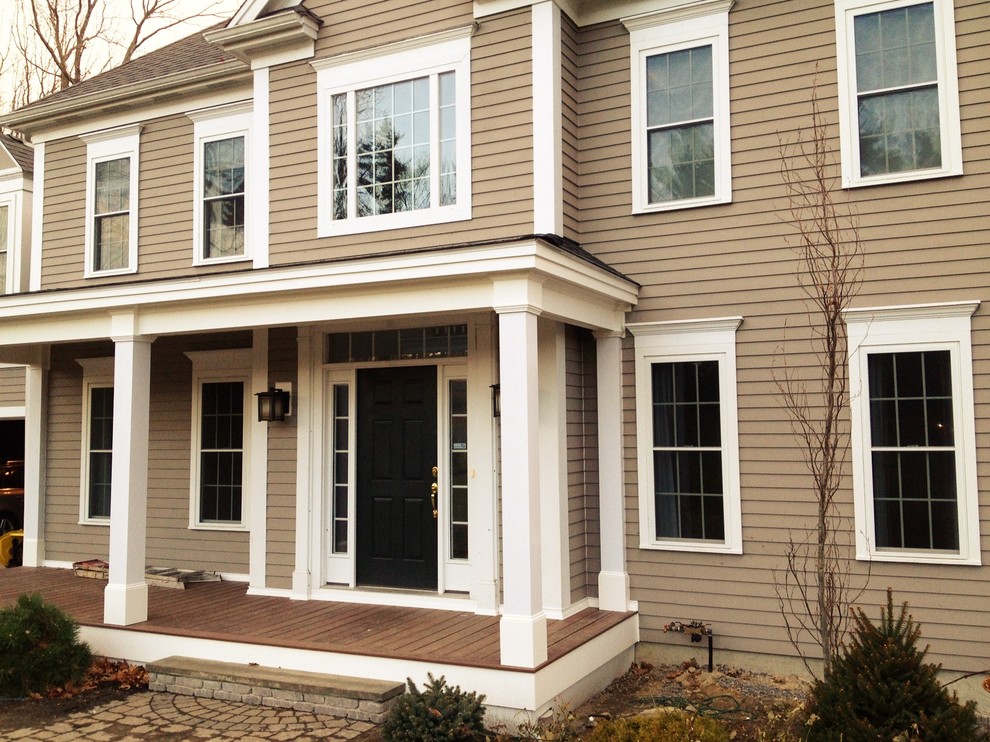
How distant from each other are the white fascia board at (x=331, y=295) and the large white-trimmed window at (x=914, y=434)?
2059 mm

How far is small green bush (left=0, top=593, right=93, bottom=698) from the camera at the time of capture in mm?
6535

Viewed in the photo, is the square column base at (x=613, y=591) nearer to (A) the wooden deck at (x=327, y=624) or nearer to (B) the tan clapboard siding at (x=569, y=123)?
(A) the wooden deck at (x=327, y=624)

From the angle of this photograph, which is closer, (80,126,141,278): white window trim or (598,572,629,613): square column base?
(598,572,629,613): square column base

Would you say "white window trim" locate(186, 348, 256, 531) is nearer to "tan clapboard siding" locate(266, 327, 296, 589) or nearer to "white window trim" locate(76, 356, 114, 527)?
"tan clapboard siding" locate(266, 327, 296, 589)

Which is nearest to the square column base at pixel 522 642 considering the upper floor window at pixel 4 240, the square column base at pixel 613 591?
the square column base at pixel 613 591

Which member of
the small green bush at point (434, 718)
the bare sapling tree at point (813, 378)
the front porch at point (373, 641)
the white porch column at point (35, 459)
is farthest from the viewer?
the white porch column at point (35, 459)

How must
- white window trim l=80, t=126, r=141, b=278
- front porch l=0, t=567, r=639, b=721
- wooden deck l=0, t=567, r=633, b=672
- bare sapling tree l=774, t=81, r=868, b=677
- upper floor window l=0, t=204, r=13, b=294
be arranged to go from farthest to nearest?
upper floor window l=0, t=204, r=13, b=294 → white window trim l=80, t=126, r=141, b=278 → bare sapling tree l=774, t=81, r=868, b=677 → wooden deck l=0, t=567, r=633, b=672 → front porch l=0, t=567, r=639, b=721

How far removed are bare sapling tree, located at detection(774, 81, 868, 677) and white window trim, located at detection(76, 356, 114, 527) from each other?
26.3ft

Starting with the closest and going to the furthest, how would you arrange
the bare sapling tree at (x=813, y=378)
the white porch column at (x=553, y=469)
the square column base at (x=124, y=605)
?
the bare sapling tree at (x=813, y=378)
the white porch column at (x=553, y=469)
the square column base at (x=124, y=605)

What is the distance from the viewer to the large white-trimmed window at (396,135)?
763 cm

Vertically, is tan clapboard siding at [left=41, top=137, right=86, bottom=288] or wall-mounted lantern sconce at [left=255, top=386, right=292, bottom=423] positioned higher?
tan clapboard siding at [left=41, top=137, right=86, bottom=288]

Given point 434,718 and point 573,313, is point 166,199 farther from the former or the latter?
point 434,718

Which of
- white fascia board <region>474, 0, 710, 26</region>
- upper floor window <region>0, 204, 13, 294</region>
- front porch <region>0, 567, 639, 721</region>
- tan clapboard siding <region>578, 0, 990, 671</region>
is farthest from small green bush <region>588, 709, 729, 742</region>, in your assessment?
upper floor window <region>0, 204, 13, 294</region>

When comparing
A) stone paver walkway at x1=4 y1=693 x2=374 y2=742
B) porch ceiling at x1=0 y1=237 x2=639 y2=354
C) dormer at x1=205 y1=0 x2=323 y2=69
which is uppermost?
dormer at x1=205 y1=0 x2=323 y2=69
